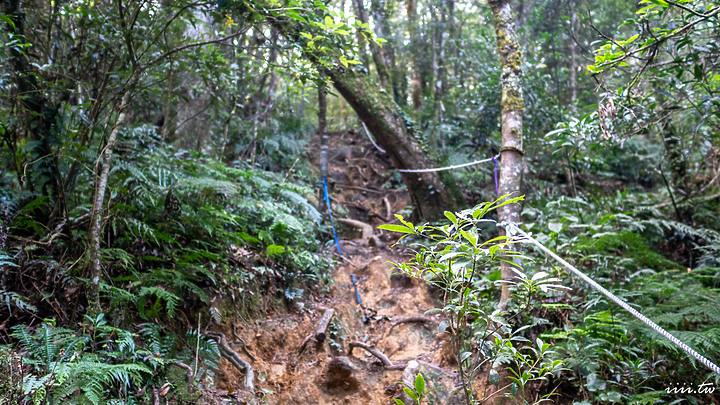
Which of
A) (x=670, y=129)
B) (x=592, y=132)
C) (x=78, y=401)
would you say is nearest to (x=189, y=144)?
(x=78, y=401)

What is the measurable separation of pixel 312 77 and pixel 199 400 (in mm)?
2479

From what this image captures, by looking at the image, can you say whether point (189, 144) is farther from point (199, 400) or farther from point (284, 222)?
point (199, 400)

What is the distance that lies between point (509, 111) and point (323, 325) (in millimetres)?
2813

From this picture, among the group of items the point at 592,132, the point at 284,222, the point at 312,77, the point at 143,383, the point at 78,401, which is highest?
the point at 312,77

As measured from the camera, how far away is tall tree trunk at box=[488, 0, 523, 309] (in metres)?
3.44

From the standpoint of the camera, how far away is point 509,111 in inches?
146

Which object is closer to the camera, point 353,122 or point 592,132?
point 592,132

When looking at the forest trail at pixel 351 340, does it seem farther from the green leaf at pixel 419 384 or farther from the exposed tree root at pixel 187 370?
the green leaf at pixel 419 384

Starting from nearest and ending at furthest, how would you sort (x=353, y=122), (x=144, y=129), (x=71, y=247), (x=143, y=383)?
1. (x=143, y=383)
2. (x=71, y=247)
3. (x=144, y=129)
4. (x=353, y=122)

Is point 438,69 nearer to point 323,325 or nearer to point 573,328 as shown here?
point 323,325

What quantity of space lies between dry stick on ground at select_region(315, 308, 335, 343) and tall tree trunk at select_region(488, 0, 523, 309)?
5.52 ft

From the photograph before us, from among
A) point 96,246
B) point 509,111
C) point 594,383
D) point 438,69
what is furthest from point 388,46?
point 594,383

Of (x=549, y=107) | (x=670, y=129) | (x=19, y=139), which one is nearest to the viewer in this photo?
(x=19, y=139)

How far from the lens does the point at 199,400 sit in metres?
2.21
